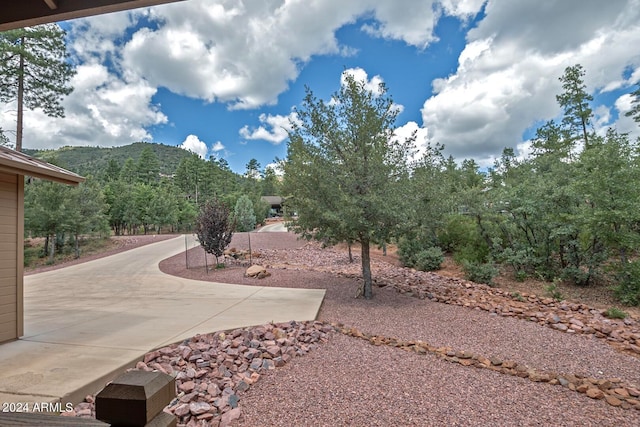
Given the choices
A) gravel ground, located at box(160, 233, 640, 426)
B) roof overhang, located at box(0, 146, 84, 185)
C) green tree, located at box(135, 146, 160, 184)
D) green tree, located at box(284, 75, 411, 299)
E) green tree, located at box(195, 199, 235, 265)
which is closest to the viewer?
gravel ground, located at box(160, 233, 640, 426)

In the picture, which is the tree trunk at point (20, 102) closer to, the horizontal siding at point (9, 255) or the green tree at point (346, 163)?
the horizontal siding at point (9, 255)

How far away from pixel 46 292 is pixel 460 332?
9146mm

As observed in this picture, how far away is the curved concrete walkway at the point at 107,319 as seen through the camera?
9.45 ft

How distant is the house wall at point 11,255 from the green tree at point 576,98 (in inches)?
891

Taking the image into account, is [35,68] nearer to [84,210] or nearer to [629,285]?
[84,210]

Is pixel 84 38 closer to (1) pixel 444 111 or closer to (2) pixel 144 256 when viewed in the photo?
(2) pixel 144 256

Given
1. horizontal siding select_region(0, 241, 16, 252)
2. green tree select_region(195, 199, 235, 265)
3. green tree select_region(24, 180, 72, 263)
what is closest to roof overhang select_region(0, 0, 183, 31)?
horizontal siding select_region(0, 241, 16, 252)

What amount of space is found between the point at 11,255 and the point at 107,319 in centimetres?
156

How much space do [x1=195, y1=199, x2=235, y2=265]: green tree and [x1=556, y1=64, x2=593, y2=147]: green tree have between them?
1911 cm

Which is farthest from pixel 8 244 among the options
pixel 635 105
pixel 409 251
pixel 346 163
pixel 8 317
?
pixel 635 105

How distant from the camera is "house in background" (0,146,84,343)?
3873 mm

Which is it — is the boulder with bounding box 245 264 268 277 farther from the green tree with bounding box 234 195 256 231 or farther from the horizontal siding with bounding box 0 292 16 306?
the green tree with bounding box 234 195 256 231

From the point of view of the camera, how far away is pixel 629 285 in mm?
7117

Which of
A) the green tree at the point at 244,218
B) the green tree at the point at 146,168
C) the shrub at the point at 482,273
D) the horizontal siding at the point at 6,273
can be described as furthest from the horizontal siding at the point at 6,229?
the green tree at the point at 146,168
